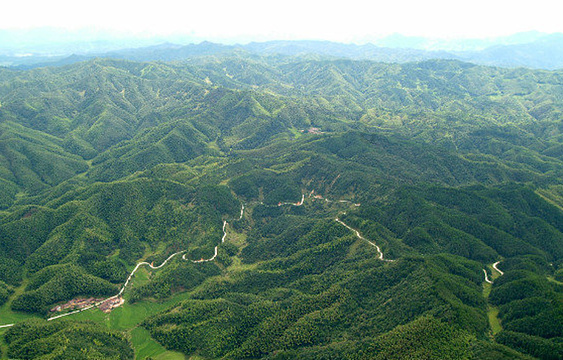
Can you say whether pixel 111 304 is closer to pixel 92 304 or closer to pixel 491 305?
pixel 92 304

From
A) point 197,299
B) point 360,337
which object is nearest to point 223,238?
point 197,299

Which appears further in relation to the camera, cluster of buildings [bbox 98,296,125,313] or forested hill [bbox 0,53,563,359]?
cluster of buildings [bbox 98,296,125,313]

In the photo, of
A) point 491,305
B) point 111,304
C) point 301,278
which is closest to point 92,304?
point 111,304

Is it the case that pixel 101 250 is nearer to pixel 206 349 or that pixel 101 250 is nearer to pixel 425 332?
pixel 206 349

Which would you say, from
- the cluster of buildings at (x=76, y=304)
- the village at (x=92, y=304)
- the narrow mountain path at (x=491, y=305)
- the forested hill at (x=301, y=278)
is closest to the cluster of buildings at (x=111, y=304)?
the village at (x=92, y=304)

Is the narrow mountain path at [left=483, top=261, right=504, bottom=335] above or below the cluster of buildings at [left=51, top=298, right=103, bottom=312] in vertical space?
above

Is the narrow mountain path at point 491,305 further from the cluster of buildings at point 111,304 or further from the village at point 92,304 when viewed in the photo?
the village at point 92,304

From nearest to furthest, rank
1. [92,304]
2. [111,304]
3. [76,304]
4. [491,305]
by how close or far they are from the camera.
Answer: [491,305]
[76,304]
[92,304]
[111,304]

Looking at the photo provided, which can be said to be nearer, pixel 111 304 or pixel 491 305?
pixel 491 305

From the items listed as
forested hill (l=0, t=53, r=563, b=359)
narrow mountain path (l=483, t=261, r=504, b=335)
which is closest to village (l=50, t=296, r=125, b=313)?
forested hill (l=0, t=53, r=563, b=359)

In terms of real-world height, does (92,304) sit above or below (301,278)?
below

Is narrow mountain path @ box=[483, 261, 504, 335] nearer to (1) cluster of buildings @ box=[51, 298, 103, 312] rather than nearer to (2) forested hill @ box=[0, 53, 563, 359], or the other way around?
(2) forested hill @ box=[0, 53, 563, 359]

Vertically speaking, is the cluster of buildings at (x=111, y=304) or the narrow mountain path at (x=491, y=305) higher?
the narrow mountain path at (x=491, y=305)
